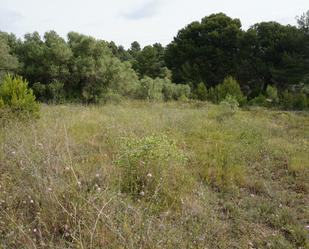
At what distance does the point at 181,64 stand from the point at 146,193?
22935 millimetres

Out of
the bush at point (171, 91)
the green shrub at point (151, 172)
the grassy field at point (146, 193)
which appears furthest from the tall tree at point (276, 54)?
the green shrub at point (151, 172)

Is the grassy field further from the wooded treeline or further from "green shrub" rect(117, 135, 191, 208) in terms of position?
the wooded treeline

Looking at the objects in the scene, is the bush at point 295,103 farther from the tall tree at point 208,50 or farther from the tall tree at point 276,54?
the tall tree at point 208,50

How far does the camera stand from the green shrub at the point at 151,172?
3.11 metres

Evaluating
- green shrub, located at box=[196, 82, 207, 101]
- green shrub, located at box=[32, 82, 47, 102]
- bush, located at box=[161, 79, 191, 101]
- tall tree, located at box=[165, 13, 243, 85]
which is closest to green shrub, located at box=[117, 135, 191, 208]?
green shrub, located at box=[32, 82, 47, 102]

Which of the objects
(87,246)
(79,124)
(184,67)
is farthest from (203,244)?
(184,67)

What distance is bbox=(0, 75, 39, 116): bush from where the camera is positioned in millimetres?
5855

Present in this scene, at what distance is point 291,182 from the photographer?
3961mm

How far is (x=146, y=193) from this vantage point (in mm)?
3018

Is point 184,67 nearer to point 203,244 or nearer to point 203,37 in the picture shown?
point 203,37

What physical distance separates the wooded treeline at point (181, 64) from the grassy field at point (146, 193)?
572cm

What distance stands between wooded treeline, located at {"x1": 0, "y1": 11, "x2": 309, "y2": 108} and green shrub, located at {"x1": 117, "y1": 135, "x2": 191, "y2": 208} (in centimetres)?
718

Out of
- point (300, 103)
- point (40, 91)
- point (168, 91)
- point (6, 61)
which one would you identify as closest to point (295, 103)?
point (300, 103)

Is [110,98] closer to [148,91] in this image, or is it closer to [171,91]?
[148,91]
